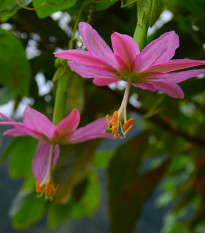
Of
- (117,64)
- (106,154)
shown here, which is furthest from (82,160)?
(117,64)

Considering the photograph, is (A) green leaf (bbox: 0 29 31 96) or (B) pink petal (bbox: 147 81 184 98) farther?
(A) green leaf (bbox: 0 29 31 96)

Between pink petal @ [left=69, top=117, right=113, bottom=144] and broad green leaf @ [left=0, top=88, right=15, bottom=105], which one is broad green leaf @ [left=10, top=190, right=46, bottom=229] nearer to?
broad green leaf @ [left=0, top=88, right=15, bottom=105]

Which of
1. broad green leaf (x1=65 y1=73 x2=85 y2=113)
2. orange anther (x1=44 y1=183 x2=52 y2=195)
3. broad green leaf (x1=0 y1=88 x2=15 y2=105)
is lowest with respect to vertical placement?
broad green leaf (x1=0 y1=88 x2=15 y2=105)

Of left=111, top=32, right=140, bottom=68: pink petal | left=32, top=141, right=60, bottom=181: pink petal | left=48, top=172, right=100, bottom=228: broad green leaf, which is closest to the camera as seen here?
left=111, top=32, right=140, bottom=68: pink petal

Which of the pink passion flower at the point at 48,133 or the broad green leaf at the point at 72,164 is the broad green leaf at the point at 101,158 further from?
the pink passion flower at the point at 48,133

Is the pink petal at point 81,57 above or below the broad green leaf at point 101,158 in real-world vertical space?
above

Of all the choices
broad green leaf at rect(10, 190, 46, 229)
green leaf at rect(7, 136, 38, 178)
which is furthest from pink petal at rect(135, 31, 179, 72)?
broad green leaf at rect(10, 190, 46, 229)

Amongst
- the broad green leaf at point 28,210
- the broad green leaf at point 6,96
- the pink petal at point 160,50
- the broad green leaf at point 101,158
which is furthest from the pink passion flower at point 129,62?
the broad green leaf at point 101,158
